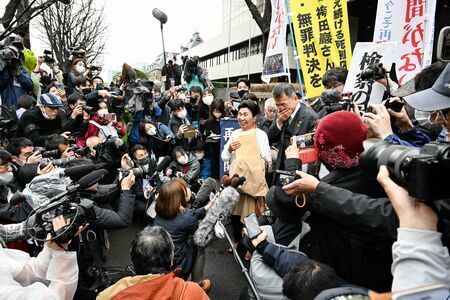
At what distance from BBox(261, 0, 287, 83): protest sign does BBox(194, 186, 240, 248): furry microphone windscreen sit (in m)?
2.90

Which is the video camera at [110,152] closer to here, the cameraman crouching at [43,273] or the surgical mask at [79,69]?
the cameraman crouching at [43,273]

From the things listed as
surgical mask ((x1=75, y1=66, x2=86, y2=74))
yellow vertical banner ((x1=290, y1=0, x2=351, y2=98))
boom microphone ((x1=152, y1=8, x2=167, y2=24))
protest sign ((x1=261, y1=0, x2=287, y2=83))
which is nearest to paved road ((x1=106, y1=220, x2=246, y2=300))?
yellow vertical banner ((x1=290, y1=0, x2=351, y2=98))

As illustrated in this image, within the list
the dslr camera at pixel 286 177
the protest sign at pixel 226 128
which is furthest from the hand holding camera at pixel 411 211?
the protest sign at pixel 226 128

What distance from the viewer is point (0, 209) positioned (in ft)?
8.87

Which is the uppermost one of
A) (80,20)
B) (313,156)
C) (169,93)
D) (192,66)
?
(80,20)

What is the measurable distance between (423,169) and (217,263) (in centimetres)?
346

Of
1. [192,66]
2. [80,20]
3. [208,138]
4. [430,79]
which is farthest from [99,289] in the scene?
[80,20]

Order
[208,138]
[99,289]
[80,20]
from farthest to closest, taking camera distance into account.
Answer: [80,20] → [208,138] → [99,289]

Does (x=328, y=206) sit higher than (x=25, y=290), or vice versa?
(x=328, y=206)

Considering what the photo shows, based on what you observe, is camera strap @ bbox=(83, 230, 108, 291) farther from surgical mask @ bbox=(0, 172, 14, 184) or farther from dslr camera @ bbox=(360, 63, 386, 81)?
dslr camera @ bbox=(360, 63, 386, 81)

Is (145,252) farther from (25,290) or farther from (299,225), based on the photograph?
(299,225)

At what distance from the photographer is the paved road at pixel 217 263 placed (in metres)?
3.53

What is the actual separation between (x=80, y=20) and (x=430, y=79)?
19.2 m

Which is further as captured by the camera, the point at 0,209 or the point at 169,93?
the point at 169,93
